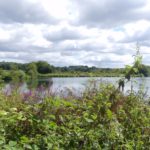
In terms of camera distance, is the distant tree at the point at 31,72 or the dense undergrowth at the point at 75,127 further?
the distant tree at the point at 31,72

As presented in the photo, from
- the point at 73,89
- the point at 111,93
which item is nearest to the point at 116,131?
the point at 111,93

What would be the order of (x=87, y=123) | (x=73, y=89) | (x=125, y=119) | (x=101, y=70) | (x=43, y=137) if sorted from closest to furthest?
(x=43, y=137)
(x=87, y=123)
(x=125, y=119)
(x=101, y=70)
(x=73, y=89)

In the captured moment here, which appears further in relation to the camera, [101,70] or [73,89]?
[73,89]

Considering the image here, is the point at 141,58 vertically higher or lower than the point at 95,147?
higher

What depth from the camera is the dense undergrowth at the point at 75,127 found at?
3.13 meters

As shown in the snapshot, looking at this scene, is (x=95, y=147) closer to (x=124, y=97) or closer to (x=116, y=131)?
(x=116, y=131)

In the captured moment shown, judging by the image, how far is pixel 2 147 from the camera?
2.63 metres

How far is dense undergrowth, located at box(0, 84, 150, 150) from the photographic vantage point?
313 cm

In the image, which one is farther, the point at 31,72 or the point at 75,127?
the point at 31,72

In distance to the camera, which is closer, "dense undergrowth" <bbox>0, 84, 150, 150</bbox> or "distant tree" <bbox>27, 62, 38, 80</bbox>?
"dense undergrowth" <bbox>0, 84, 150, 150</bbox>

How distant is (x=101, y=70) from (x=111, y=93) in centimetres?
203

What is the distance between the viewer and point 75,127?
347cm

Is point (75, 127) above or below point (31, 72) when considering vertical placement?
below

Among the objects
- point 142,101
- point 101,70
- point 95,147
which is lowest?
point 95,147
